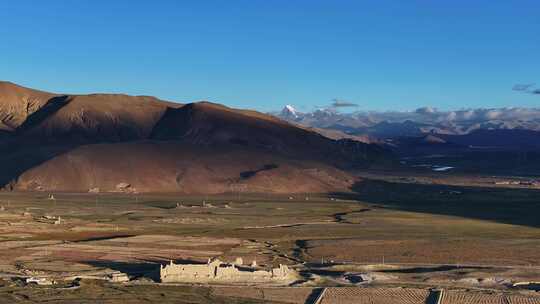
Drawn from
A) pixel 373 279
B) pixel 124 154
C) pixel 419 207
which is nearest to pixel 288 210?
pixel 419 207

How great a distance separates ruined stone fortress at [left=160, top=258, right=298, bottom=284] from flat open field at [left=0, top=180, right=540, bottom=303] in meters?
1.67

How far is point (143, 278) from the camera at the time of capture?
6481 centimetres

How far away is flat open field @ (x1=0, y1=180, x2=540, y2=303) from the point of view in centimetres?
6625

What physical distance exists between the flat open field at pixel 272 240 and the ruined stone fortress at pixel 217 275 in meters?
1.67

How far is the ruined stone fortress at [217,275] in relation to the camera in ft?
209

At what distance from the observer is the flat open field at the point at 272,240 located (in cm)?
6625

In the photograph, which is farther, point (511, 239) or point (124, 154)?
point (124, 154)

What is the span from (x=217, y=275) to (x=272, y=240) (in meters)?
33.1

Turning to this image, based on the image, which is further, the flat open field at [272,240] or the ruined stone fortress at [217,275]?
the flat open field at [272,240]

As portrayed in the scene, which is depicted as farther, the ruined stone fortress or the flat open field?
the flat open field

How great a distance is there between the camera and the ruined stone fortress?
209 ft

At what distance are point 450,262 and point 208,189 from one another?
11696 centimetres

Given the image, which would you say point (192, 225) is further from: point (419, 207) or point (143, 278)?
point (419, 207)

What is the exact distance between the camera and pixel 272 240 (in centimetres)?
9700
